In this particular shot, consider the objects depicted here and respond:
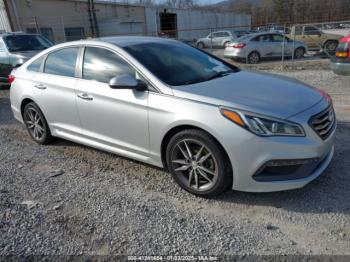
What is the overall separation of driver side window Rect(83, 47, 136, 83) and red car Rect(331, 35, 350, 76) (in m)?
5.23

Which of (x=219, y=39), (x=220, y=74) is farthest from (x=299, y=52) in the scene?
(x=220, y=74)

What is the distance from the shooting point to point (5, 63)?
9.83 metres

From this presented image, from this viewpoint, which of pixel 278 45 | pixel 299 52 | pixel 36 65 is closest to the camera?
pixel 36 65

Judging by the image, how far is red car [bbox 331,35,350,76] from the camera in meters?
6.80

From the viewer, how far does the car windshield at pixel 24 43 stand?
10.2m

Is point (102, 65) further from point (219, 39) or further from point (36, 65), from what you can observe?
point (219, 39)

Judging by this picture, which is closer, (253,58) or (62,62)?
(62,62)

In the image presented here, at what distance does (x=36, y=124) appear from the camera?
16.9 feet

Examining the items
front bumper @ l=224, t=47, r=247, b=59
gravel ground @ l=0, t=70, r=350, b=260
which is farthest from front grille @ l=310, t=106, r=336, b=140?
front bumper @ l=224, t=47, r=247, b=59

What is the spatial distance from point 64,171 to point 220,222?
2.31m

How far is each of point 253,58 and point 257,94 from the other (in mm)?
12902

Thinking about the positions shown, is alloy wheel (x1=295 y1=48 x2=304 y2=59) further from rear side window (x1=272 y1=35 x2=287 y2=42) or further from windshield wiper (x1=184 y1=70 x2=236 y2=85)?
windshield wiper (x1=184 y1=70 x2=236 y2=85)

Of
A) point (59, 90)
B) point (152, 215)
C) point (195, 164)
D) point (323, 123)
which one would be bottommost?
point (152, 215)

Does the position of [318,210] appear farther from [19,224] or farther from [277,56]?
[277,56]
